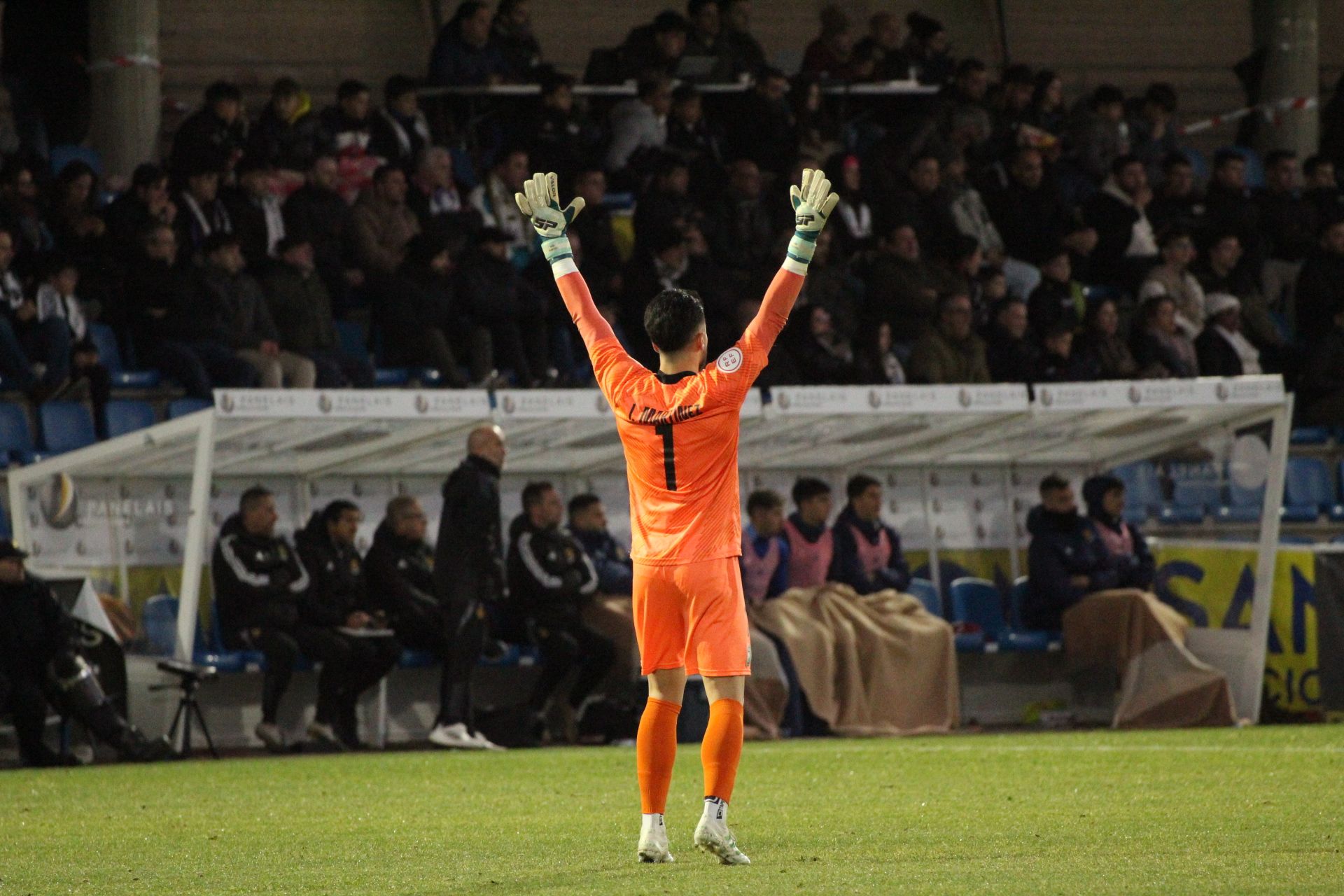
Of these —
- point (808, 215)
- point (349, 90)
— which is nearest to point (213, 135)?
point (349, 90)

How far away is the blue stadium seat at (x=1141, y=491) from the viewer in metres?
16.3

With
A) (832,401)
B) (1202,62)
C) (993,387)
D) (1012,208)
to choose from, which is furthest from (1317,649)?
(1202,62)

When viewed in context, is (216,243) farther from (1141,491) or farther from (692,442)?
(692,442)

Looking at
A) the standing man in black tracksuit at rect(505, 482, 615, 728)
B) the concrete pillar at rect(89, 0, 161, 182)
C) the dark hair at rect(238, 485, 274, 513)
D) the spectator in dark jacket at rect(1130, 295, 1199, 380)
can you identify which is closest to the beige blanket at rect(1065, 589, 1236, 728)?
the spectator in dark jacket at rect(1130, 295, 1199, 380)

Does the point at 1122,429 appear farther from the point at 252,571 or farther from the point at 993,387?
the point at 252,571

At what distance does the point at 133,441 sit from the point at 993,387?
6.14 meters

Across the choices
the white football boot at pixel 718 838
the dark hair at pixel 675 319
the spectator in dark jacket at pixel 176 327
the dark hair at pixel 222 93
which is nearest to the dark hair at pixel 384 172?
the dark hair at pixel 222 93

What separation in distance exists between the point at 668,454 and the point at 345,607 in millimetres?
7489

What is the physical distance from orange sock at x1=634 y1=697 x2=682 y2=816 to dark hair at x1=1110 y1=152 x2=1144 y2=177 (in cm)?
1492

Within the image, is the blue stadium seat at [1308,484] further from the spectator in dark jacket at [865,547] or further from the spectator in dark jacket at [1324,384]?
the spectator in dark jacket at [865,547]

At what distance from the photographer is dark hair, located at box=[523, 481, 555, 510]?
1480 centimetres

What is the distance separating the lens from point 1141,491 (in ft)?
54.0

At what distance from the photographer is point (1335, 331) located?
19328 mm

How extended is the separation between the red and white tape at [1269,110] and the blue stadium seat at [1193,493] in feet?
26.2
